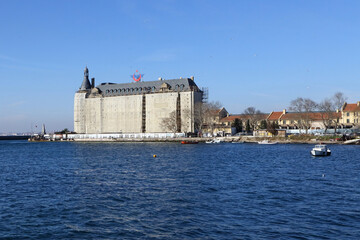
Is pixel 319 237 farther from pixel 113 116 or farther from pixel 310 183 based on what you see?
pixel 113 116

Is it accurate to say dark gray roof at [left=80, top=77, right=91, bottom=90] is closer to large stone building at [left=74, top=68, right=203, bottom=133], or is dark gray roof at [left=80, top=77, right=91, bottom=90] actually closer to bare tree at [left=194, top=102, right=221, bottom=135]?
large stone building at [left=74, top=68, right=203, bottom=133]

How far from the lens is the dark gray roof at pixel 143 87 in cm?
17138

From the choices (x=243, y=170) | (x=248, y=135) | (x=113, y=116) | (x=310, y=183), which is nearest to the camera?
(x=310, y=183)

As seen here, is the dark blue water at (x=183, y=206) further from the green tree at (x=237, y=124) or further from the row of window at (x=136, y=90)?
the row of window at (x=136, y=90)

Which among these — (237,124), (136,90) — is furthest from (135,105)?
(237,124)

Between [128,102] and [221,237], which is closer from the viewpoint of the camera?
[221,237]

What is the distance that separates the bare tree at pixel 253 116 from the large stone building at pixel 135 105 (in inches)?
908

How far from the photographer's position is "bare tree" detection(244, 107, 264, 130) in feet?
536

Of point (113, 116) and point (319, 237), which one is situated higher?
point (113, 116)

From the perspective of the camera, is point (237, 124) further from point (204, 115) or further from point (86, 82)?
point (86, 82)

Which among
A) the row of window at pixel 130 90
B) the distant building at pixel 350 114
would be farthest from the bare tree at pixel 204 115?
the distant building at pixel 350 114

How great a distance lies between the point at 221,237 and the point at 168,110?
6021 inches

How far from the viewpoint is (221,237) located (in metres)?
19.8

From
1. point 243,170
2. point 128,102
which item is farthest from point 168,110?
point 243,170
